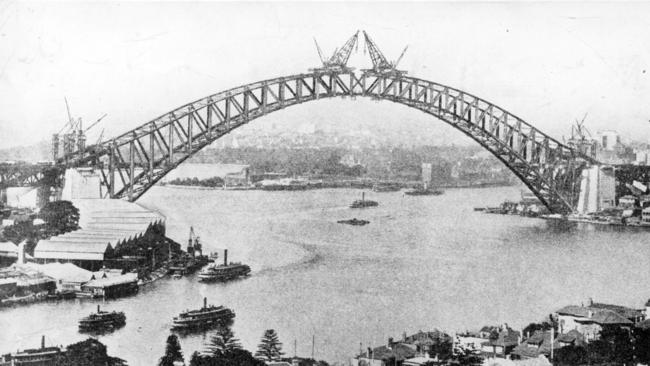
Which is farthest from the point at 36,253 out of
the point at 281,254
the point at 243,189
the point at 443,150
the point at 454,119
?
the point at 443,150

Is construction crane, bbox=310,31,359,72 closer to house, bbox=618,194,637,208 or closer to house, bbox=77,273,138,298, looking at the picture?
house, bbox=77,273,138,298

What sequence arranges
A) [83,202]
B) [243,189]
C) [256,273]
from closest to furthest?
[83,202], [256,273], [243,189]

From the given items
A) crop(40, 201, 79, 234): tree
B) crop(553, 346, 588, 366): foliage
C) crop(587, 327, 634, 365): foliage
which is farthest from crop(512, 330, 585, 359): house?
crop(40, 201, 79, 234): tree

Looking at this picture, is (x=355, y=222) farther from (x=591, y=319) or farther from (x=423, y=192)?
(x=591, y=319)

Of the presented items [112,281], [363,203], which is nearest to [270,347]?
[112,281]

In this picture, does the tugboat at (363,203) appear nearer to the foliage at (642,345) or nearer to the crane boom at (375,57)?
the crane boom at (375,57)

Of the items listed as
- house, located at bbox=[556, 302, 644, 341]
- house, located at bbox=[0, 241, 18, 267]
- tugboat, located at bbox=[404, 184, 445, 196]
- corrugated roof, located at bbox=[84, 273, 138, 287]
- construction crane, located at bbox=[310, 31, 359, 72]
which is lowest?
house, located at bbox=[556, 302, 644, 341]

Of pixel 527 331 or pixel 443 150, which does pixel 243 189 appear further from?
pixel 527 331
